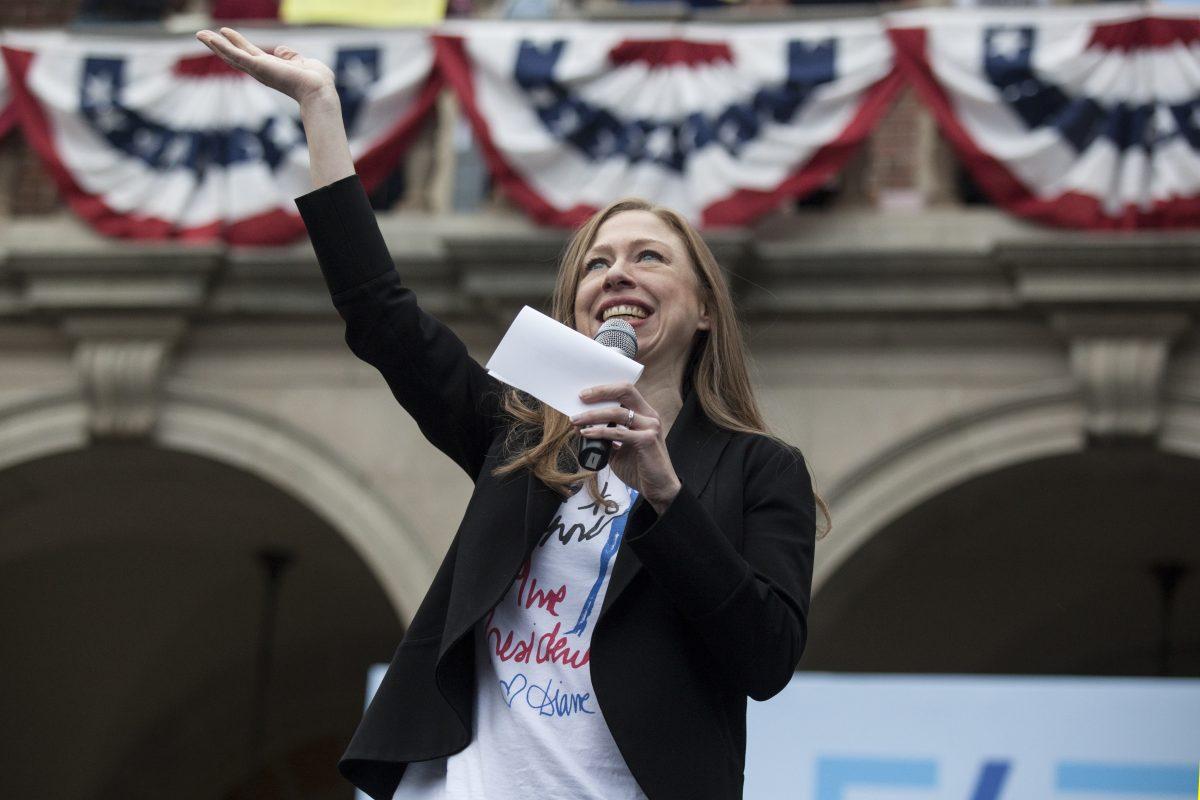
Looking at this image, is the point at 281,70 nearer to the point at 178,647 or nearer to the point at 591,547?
the point at 591,547

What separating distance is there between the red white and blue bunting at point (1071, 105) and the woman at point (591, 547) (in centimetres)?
583

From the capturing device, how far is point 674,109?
904cm

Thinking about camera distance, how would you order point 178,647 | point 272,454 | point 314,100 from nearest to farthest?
point 314,100 → point 272,454 → point 178,647

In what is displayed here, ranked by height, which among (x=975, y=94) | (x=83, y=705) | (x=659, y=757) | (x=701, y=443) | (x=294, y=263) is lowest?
(x=659, y=757)

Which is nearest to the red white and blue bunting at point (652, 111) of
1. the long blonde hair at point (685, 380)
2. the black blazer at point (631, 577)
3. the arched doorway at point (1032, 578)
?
the arched doorway at point (1032, 578)

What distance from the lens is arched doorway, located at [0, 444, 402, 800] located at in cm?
1138

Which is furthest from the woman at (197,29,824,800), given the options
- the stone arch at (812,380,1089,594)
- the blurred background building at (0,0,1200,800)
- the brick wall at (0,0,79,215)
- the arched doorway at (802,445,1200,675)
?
the brick wall at (0,0,79,215)

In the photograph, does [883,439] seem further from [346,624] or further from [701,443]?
[701,443]

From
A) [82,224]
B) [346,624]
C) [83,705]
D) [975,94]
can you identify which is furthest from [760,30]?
[83,705]

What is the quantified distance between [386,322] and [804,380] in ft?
21.0

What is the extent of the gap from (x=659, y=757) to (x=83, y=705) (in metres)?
10.7

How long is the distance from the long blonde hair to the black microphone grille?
0.41 ft

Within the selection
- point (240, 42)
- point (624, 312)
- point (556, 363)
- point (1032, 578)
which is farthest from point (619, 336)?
point (1032, 578)

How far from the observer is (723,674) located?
2711mm
